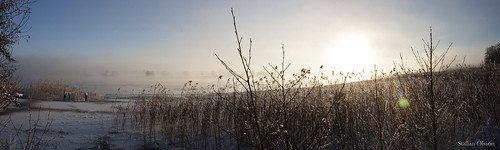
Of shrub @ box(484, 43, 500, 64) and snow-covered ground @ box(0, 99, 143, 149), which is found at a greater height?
shrub @ box(484, 43, 500, 64)

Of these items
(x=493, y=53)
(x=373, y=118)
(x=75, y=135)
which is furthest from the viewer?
(x=493, y=53)

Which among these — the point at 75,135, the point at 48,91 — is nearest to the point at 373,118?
the point at 75,135

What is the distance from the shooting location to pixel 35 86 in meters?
15.5

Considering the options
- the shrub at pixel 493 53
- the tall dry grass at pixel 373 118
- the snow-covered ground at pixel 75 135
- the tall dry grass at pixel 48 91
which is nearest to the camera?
the tall dry grass at pixel 373 118

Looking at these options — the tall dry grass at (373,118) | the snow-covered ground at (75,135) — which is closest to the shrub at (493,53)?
the tall dry grass at (373,118)

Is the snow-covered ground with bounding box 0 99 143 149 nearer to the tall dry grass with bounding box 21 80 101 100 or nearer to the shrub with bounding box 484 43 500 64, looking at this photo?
the tall dry grass with bounding box 21 80 101 100

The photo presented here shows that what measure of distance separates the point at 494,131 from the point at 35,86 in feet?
67.6

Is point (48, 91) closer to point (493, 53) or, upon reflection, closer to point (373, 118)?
point (373, 118)

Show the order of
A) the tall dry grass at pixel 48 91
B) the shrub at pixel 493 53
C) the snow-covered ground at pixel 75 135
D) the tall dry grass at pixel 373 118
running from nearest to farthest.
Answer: the tall dry grass at pixel 373 118, the snow-covered ground at pixel 75 135, the tall dry grass at pixel 48 91, the shrub at pixel 493 53

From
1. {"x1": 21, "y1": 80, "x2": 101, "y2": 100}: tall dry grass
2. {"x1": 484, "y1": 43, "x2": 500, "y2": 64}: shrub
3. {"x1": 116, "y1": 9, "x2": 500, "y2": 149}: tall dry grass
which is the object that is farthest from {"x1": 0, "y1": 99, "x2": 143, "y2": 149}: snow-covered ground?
{"x1": 484, "y1": 43, "x2": 500, "y2": 64}: shrub

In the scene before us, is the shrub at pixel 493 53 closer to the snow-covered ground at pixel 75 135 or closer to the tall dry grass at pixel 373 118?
the tall dry grass at pixel 373 118

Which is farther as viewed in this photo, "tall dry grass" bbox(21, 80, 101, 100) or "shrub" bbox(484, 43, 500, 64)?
"shrub" bbox(484, 43, 500, 64)

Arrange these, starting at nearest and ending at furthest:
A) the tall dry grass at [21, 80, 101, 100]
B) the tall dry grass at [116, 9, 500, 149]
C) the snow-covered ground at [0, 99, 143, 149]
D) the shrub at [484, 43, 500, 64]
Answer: the tall dry grass at [116, 9, 500, 149] < the snow-covered ground at [0, 99, 143, 149] < the tall dry grass at [21, 80, 101, 100] < the shrub at [484, 43, 500, 64]

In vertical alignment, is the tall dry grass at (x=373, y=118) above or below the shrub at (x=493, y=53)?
below
